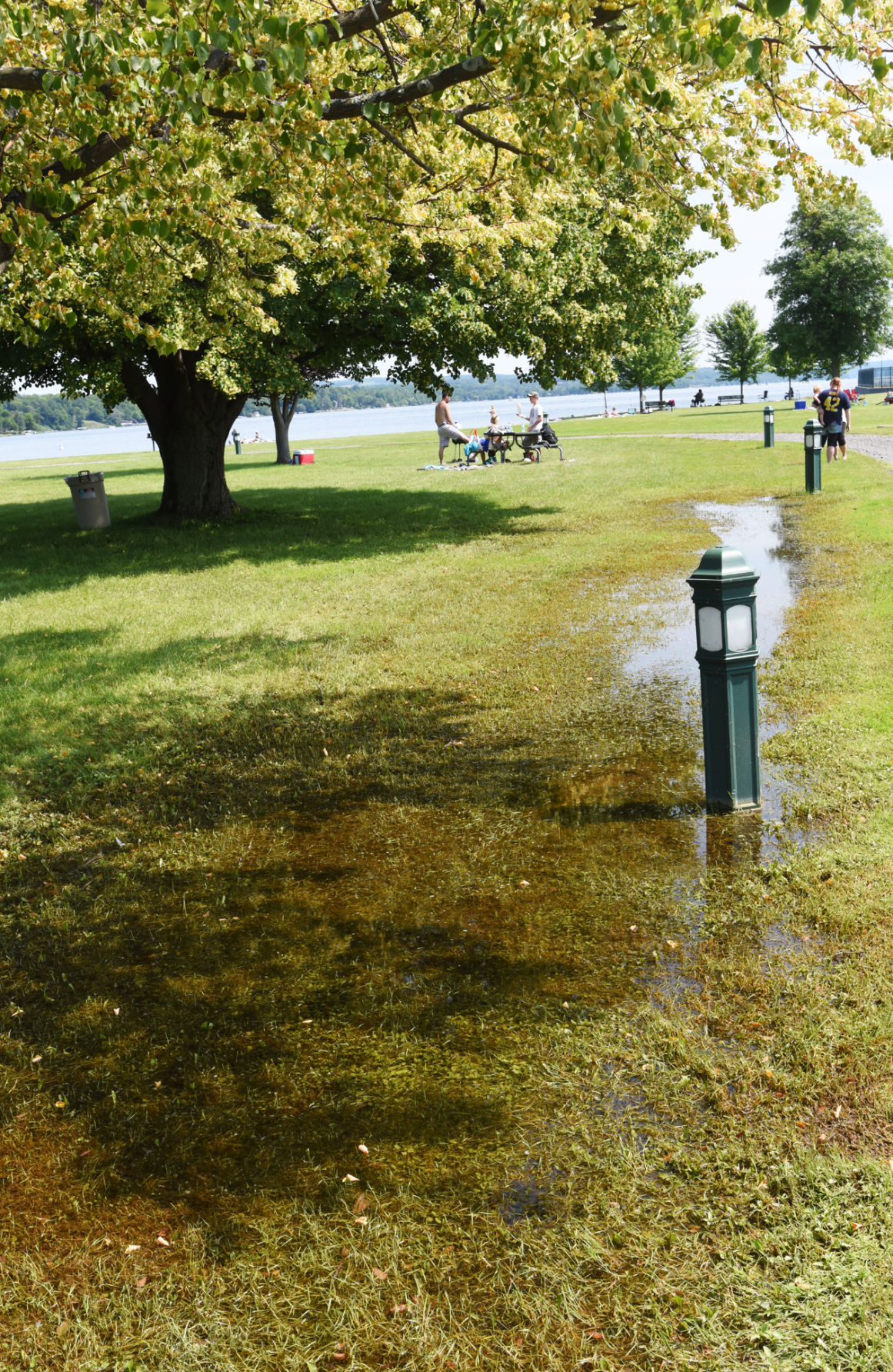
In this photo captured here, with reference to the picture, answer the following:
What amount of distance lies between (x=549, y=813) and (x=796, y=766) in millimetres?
1462

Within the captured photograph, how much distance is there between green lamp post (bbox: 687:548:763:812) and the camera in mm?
5098

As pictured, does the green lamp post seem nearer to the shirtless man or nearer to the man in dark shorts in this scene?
the man in dark shorts

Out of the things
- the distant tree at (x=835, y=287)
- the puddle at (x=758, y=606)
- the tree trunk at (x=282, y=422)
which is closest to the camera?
the puddle at (x=758, y=606)

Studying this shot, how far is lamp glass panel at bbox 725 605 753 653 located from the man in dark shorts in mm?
18697

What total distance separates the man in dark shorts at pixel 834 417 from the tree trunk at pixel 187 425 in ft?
39.7

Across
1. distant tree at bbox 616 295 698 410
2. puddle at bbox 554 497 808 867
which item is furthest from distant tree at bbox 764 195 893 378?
puddle at bbox 554 497 808 867

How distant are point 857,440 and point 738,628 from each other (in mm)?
26910

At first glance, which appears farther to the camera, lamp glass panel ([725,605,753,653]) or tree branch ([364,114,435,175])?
tree branch ([364,114,435,175])

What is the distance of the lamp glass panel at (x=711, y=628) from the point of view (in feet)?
16.9

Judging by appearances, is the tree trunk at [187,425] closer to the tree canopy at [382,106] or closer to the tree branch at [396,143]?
the tree canopy at [382,106]

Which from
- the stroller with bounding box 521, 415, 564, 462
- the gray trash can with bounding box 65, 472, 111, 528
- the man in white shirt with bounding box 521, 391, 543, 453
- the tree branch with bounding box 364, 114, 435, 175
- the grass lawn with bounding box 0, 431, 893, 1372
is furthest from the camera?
the stroller with bounding box 521, 415, 564, 462

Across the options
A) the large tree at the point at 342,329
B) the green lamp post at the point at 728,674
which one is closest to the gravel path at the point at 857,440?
the large tree at the point at 342,329

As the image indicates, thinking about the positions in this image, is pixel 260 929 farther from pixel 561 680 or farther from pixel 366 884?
pixel 561 680

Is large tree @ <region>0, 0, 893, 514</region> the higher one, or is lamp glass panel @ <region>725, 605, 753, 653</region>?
large tree @ <region>0, 0, 893, 514</region>
